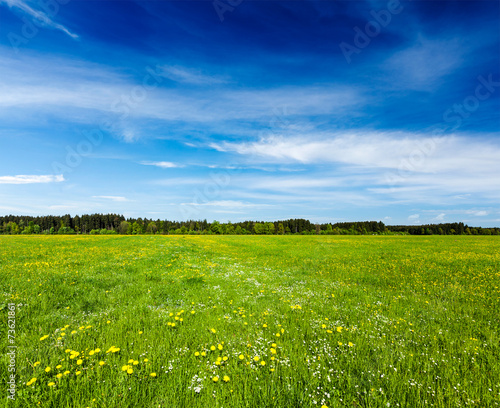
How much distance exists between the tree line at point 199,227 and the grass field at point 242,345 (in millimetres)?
145885

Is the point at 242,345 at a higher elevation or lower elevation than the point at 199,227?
higher

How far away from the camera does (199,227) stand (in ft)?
569

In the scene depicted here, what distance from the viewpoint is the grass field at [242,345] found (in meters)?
4.07

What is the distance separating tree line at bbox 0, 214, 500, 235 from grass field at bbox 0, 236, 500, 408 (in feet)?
479

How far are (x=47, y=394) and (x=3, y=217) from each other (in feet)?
876

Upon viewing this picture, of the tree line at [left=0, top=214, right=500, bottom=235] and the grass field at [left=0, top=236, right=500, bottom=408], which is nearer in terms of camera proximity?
the grass field at [left=0, top=236, right=500, bottom=408]

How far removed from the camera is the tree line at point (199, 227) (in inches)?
6127

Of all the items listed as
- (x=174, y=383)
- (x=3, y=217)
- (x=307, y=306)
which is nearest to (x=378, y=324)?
(x=307, y=306)

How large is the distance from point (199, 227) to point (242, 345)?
172771 millimetres

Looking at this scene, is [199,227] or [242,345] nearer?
[242,345]

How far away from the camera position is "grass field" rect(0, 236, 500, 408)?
13.4 feet

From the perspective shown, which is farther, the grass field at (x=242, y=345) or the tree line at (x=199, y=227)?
the tree line at (x=199, y=227)

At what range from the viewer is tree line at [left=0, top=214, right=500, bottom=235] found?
15562cm

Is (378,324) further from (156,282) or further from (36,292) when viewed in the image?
(36,292)
